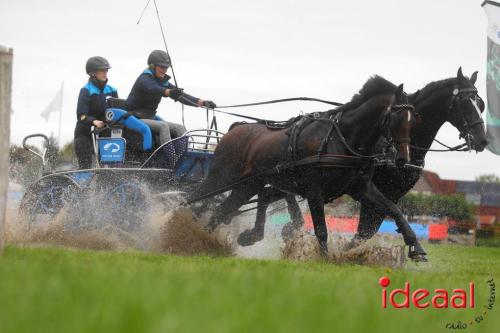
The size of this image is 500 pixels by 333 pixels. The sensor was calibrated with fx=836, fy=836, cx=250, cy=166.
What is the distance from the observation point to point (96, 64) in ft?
39.4

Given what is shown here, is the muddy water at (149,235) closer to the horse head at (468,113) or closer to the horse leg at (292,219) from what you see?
the horse leg at (292,219)

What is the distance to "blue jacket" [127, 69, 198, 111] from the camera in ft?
38.8

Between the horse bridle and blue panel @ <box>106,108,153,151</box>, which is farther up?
the horse bridle

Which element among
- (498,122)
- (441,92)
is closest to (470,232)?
(498,122)

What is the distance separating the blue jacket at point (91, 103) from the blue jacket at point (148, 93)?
40 centimetres

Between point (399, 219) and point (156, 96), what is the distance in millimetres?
4108

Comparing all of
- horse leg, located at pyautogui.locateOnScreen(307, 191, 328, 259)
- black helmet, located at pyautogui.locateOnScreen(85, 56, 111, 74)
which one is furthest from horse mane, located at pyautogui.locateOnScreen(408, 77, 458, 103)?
black helmet, located at pyautogui.locateOnScreen(85, 56, 111, 74)

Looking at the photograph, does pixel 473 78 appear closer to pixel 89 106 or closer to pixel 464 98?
pixel 464 98

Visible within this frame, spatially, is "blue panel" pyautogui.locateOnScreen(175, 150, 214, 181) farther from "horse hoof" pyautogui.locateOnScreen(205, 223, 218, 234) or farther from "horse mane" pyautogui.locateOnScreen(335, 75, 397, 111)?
"horse mane" pyautogui.locateOnScreen(335, 75, 397, 111)

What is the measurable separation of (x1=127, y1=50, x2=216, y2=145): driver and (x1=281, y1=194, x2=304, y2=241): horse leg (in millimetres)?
1737

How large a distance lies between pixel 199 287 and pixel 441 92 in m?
7.35

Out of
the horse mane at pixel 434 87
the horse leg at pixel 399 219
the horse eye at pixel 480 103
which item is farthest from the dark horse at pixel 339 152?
the horse eye at pixel 480 103

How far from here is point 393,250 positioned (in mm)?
9820

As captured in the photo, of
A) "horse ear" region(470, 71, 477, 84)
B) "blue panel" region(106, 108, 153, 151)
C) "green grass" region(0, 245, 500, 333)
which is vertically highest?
"horse ear" region(470, 71, 477, 84)
